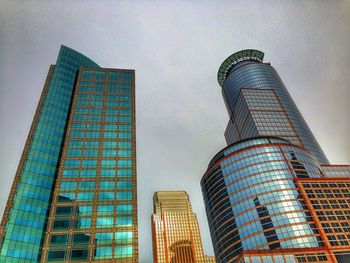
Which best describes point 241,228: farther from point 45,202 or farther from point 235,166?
point 45,202

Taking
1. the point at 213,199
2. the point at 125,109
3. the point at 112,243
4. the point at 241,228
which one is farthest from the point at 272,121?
the point at 112,243

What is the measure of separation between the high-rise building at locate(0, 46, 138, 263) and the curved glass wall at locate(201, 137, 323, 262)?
46415 mm

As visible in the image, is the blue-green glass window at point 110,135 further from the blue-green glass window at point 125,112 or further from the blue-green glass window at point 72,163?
the blue-green glass window at point 72,163

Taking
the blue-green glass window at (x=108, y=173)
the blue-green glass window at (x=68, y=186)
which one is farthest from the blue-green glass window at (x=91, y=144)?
the blue-green glass window at (x=68, y=186)

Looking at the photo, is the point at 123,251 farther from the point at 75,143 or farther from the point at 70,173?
the point at 75,143

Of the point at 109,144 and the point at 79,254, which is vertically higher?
the point at 109,144

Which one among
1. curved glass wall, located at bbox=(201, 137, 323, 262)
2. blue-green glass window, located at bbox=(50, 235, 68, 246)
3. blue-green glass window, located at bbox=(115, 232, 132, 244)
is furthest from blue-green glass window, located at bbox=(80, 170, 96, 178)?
curved glass wall, located at bbox=(201, 137, 323, 262)

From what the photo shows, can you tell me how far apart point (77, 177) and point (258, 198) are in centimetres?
7317

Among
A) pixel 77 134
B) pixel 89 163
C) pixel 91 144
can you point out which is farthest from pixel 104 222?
pixel 77 134

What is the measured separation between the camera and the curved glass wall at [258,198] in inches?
4063

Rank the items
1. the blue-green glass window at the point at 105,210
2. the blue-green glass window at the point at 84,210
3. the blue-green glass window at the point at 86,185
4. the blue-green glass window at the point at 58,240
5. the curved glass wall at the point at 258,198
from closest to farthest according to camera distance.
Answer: the blue-green glass window at the point at 58,240, the blue-green glass window at the point at 84,210, the blue-green glass window at the point at 105,210, the blue-green glass window at the point at 86,185, the curved glass wall at the point at 258,198

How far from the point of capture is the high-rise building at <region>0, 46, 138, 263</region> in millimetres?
85062

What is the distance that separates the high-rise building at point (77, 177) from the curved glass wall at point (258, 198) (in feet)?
152

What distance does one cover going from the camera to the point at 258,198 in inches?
4515
